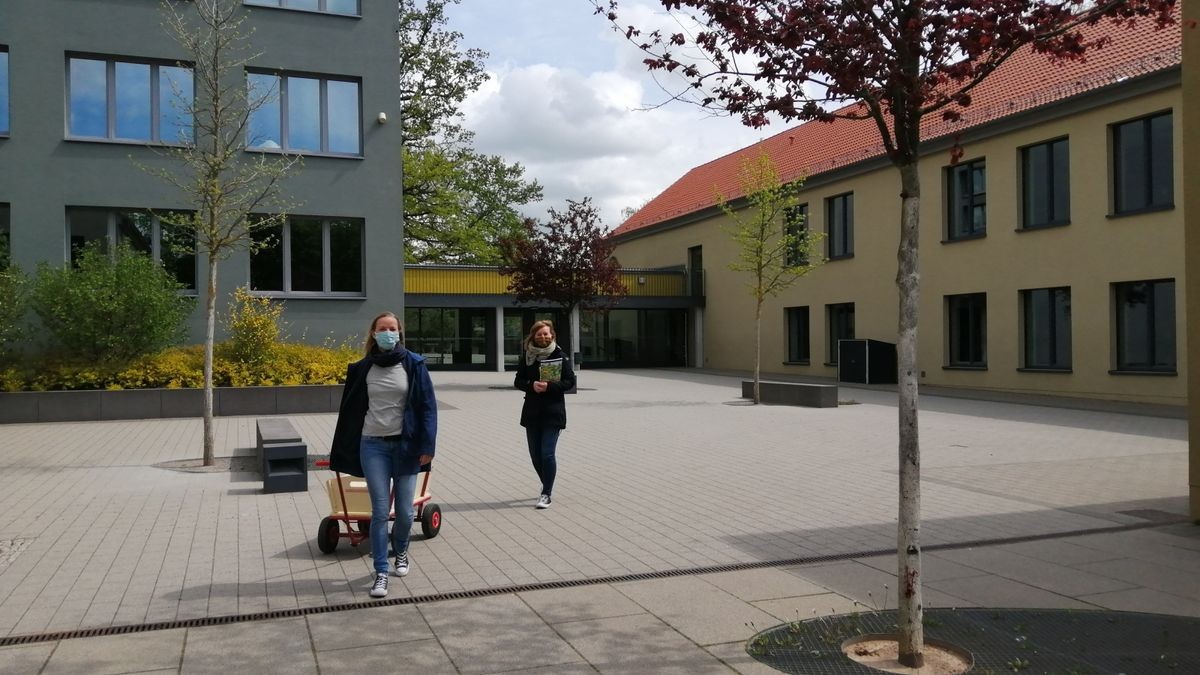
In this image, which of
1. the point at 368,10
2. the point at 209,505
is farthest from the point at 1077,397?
the point at 209,505

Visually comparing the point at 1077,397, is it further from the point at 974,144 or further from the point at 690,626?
the point at 690,626

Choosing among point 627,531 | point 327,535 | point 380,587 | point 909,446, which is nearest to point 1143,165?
point 627,531

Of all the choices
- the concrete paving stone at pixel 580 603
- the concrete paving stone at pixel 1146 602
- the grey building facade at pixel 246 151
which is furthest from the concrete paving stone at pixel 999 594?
the grey building facade at pixel 246 151

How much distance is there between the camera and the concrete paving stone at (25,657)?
14.9 ft

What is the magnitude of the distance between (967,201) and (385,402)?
22686 millimetres

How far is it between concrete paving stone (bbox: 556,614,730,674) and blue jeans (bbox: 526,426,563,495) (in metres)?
3.29

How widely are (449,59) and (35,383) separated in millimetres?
27321

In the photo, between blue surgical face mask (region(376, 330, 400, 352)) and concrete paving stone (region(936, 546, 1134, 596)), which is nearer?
concrete paving stone (region(936, 546, 1134, 596))

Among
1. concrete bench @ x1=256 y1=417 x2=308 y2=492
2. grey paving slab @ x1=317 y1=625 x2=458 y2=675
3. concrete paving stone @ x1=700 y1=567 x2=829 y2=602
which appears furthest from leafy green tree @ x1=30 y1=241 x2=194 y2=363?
grey paving slab @ x1=317 y1=625 x2=458 y2=675

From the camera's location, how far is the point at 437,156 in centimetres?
3975

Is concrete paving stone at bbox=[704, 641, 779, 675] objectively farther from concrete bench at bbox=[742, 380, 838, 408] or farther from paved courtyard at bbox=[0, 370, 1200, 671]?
concrete bench at bbox=[742, 380, 838, 408]

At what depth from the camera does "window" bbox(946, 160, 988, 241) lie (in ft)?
82.6

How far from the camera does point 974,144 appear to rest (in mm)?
25047

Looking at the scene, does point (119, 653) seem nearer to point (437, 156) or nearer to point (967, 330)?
point (967, 330)
